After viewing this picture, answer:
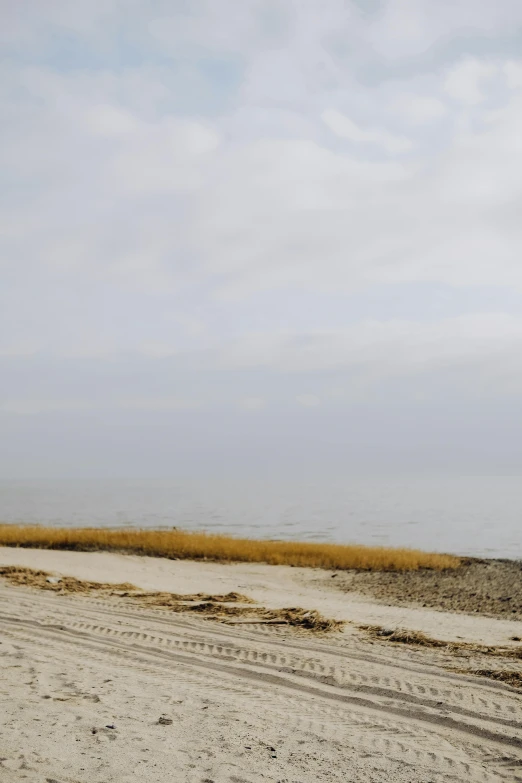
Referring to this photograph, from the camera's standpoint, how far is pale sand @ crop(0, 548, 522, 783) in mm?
4039

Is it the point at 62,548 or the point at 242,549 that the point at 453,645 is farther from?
the point at 62,548

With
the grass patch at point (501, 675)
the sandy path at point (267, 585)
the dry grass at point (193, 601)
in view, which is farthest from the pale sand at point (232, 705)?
the sandy path at point (267, 585)

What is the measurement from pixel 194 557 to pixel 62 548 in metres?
5.85

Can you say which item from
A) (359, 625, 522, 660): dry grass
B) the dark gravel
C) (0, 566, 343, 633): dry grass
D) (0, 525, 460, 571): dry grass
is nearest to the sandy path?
(359, 625, 522, 660): dry grass

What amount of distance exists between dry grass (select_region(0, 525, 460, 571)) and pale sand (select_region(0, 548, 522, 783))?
1087cm

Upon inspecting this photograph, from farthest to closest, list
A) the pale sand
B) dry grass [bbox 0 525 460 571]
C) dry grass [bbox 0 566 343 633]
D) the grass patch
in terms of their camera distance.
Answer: dry grass [bbox 0 525 460 571], dry grass [bbox 0 566 343 633], the grass patch, the pale sand

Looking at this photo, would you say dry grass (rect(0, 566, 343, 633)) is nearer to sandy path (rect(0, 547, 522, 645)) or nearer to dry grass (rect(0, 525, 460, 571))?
sandy path (rect(0, 547, 522, 645))

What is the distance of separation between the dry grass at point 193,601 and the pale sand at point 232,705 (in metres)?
0.58

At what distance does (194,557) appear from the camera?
68.8ft

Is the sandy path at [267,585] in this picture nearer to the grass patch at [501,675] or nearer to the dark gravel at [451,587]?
the dark gravel at [451,587]

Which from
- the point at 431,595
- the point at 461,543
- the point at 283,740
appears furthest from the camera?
the point at 461,543

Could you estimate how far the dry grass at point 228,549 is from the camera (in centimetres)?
1975

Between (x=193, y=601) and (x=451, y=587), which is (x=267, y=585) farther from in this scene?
(x=451, y=587)

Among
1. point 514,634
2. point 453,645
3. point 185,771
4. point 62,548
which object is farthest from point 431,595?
point 62,548
